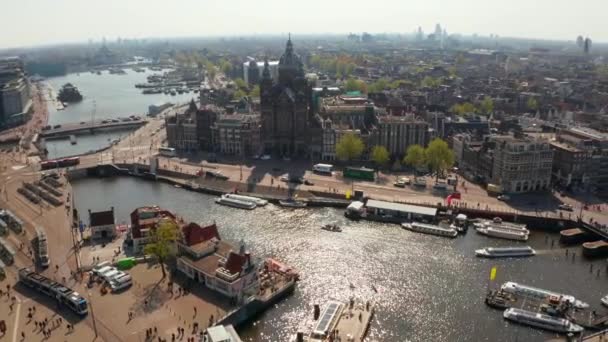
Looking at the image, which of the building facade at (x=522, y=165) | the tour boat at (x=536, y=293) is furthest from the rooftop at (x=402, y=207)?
the tour boat at (x=536, y=293)

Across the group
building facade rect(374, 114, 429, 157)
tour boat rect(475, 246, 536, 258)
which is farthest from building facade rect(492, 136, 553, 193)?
tour boat rect(475, 246, 536, 258)

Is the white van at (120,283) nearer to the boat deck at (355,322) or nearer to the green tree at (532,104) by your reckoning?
the boat deck at (355,322)

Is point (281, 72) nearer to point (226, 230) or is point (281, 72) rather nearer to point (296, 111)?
point (296, 111)

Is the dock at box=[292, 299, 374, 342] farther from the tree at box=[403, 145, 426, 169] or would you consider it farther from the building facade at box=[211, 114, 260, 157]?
the building facade at box=[211, 114, 260, 157]

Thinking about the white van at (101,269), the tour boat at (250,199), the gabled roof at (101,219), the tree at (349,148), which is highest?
the tree at (349,148)

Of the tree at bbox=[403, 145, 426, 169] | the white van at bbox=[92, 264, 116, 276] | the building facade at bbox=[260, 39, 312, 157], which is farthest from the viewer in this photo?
the building facade at bbox=[260, 39, 312, 157]
